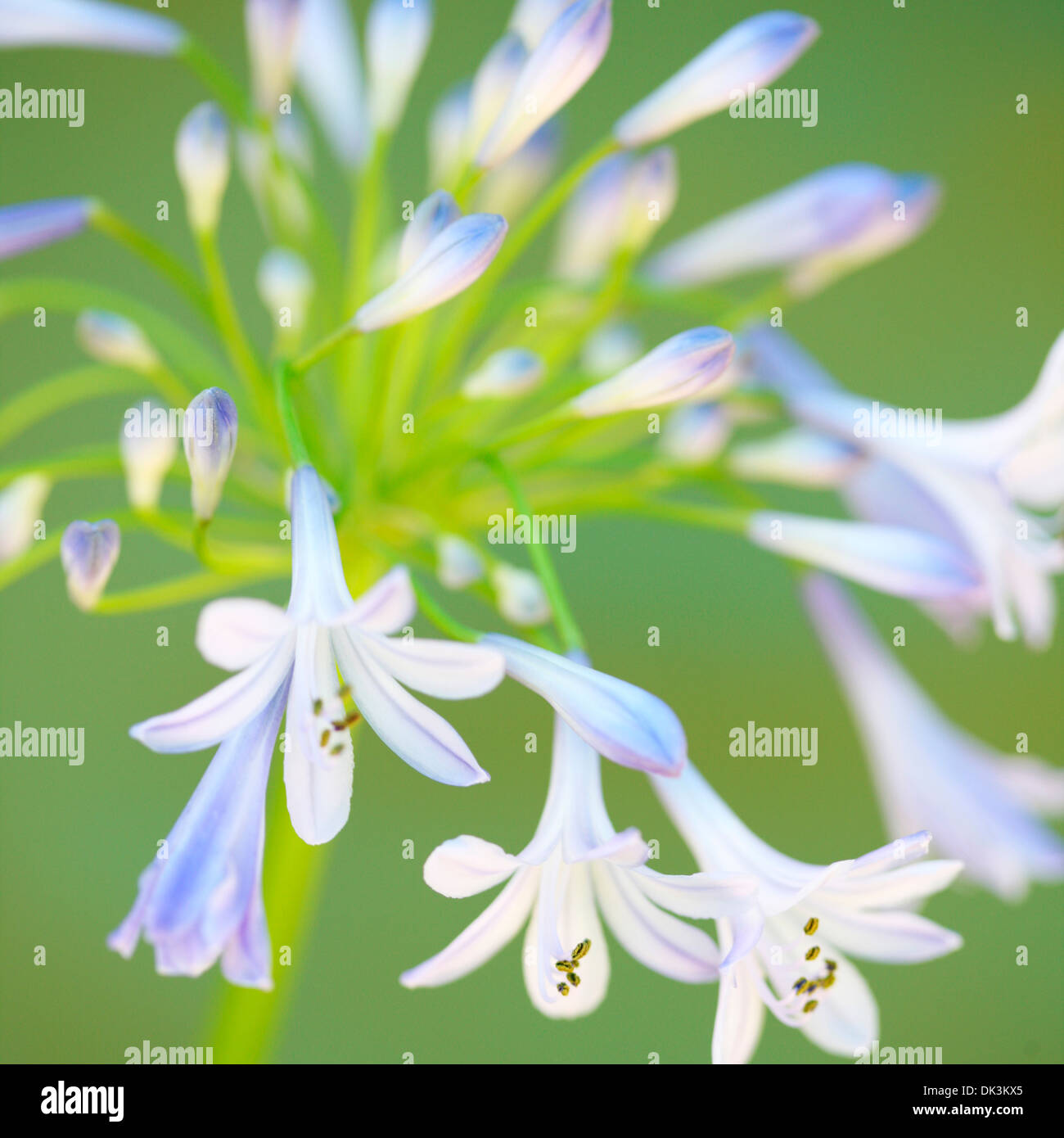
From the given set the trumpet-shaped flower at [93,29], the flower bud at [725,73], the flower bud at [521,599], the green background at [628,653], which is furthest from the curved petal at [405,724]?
the green background at [628,653]

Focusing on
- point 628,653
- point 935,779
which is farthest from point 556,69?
point 628,653

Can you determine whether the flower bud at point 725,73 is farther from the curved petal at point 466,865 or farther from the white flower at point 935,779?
the curved petal at point 466,865

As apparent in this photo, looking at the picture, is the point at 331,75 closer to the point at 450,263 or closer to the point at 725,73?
the point at 725,73

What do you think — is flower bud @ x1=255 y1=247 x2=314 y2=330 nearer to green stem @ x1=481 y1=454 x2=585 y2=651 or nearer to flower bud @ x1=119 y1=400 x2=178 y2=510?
flower bud @ x1=119 y1=400 x2=178 y2=510

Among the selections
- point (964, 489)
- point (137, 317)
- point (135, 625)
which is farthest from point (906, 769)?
point (135, 625)

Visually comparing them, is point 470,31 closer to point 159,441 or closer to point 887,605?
point 887,605
